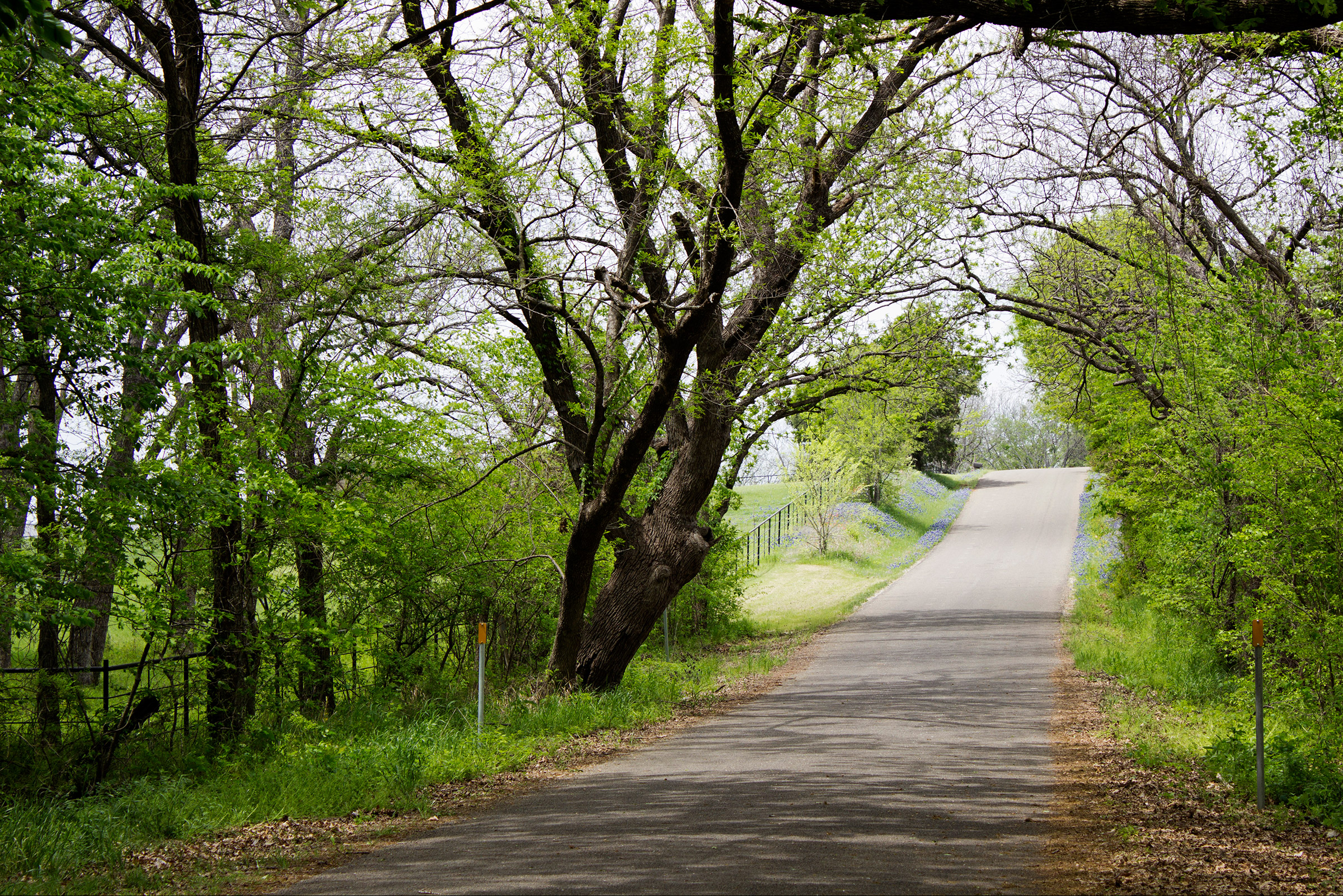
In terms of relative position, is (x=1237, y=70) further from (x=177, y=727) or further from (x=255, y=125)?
(x=177, y=727)

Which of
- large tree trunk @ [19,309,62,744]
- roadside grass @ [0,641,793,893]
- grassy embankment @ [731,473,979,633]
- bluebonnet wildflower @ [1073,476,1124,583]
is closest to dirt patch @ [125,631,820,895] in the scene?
roadside grass @ [0,641,793,893]

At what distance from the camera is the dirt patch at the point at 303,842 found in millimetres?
6270

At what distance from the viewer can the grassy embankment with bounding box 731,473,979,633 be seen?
27.8 metres

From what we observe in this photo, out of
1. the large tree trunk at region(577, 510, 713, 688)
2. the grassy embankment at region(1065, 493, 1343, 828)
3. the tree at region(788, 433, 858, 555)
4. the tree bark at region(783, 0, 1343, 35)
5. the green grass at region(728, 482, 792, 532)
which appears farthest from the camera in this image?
the green grass at region(728, 482, 792, 532)

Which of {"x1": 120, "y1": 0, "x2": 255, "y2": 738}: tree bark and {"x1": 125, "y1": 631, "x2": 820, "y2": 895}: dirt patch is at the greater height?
{"x1": 120, "y1": 0, "x2": 255, "y2": 738}: tree bark

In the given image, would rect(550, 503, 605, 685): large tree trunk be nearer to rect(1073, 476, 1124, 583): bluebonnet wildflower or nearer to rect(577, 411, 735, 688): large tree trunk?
rect(577, 411, 735, 688): large tree trunk

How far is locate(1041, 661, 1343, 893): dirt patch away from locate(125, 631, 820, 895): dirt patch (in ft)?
14.6

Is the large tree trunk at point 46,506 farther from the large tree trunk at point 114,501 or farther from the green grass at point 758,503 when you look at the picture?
the green grass at point 758,503

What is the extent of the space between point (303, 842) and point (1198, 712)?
34.3ft

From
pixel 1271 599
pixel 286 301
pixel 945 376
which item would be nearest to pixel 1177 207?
pixel 945 376

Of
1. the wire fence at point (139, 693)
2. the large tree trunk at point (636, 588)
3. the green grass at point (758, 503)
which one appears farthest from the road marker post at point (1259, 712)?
the green grass at point (758, 503)

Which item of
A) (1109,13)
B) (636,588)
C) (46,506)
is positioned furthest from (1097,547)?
(46,506)

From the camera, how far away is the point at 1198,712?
12.5 metres

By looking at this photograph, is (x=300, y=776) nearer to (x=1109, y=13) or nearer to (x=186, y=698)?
(x=186, y=698)
